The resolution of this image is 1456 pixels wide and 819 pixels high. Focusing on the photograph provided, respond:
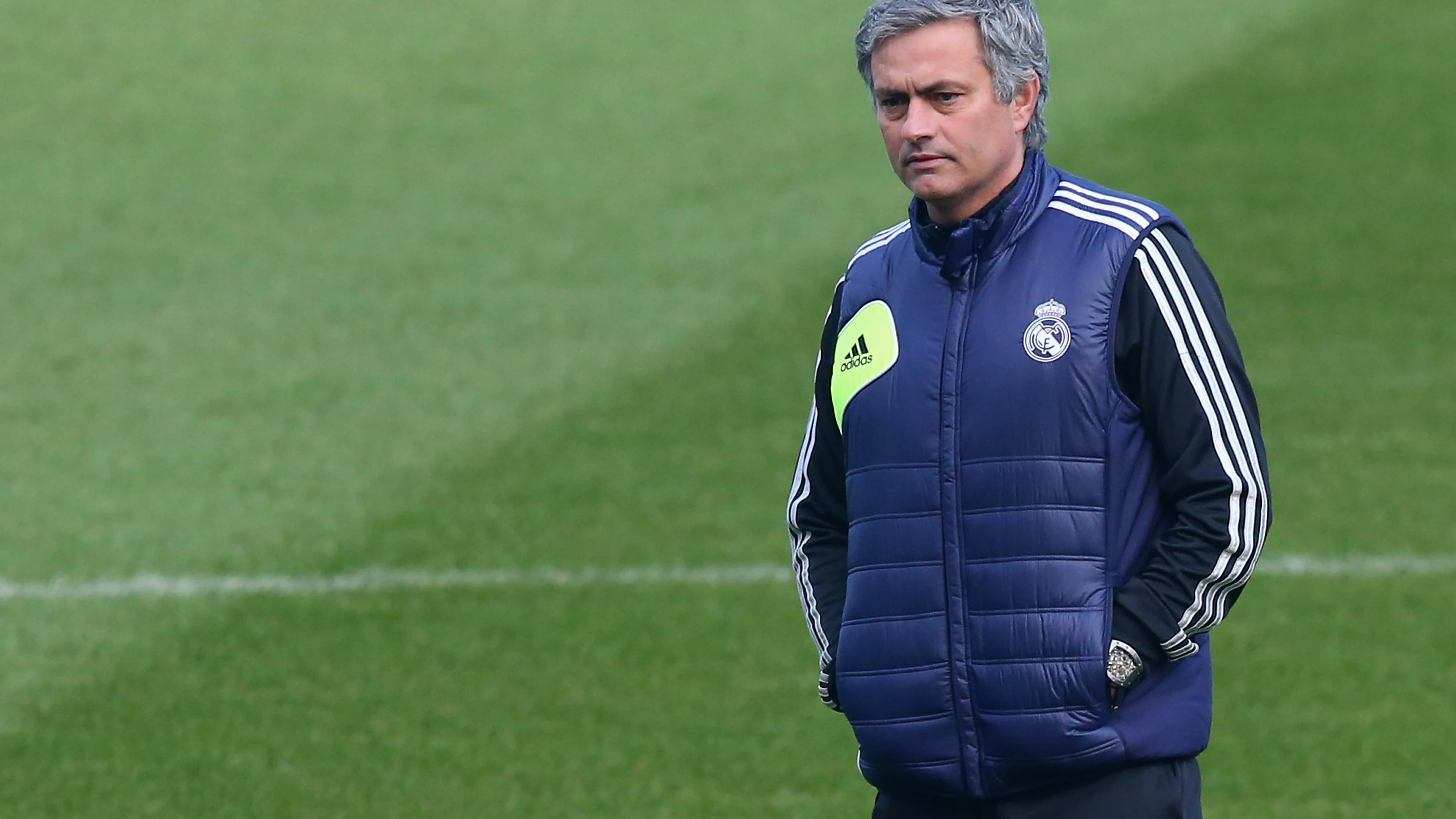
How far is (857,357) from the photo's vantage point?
3.25m

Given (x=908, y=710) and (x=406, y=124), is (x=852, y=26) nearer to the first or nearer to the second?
(x=406, y=124)

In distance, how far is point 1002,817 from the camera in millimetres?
3125

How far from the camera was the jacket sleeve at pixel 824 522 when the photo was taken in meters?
3.40

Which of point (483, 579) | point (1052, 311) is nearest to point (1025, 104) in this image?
point (1052, 311)

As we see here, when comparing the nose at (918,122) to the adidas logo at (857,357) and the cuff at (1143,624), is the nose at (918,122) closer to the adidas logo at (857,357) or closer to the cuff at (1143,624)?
the adidas logo at (857,357)

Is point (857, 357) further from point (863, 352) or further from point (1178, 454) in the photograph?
point (1178, 454)

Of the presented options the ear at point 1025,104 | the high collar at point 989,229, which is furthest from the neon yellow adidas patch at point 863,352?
the ear at point 1025,104

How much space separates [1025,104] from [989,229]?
211 millimetres

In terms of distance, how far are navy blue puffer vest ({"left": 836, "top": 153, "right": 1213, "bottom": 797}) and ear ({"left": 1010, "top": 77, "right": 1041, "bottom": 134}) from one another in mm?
62

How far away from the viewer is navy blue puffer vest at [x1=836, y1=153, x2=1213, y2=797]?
305 cm

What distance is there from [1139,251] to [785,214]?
27.0 ft

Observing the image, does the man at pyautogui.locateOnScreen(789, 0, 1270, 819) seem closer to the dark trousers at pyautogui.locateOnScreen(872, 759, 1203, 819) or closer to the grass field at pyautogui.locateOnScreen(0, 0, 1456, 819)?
the dark trousers at pyautogui.locateOnScreen(872, 759, 1203, 819)

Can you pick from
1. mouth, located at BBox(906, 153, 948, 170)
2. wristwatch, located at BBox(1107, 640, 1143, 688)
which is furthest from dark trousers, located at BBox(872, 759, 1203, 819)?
mouth, located at BBox(906, 153, 948, 170)

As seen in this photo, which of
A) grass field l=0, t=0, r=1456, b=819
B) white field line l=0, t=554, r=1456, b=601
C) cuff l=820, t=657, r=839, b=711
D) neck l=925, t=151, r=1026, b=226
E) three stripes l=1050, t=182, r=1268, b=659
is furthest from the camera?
white field line l=0, t=554, r=1456, b=601
